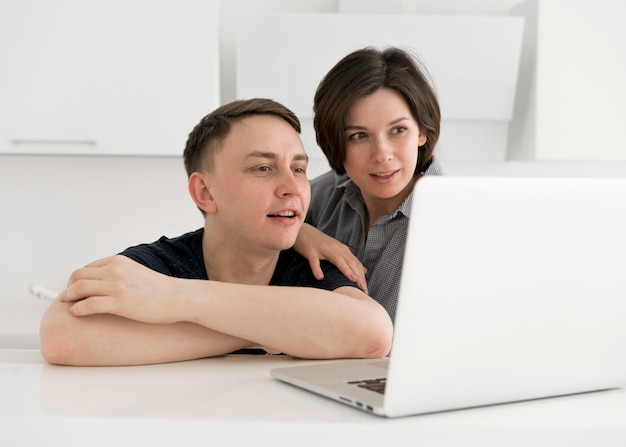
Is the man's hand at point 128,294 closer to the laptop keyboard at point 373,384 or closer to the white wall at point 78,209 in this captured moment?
the laptop keyboard at point 373,384

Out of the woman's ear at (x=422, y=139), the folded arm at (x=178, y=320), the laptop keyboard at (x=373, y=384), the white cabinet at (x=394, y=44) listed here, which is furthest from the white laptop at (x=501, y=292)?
the white cabinet at (x=394, y=44)

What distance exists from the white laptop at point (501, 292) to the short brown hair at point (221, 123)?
0.67 metres

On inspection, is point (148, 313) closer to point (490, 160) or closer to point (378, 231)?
point (378, 231)

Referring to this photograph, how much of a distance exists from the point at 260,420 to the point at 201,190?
29.9 inches

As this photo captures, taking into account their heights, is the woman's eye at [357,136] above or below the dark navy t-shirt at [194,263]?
above

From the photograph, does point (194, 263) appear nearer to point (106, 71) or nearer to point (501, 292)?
point (501, 292)

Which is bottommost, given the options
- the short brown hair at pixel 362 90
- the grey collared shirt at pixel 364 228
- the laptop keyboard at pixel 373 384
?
the laptop keyboard at pixel 373 384

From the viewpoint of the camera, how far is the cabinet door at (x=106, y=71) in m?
2.64

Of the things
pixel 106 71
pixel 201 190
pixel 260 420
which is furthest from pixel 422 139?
pixel 106 71

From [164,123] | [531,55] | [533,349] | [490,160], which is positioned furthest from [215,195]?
[531,55]

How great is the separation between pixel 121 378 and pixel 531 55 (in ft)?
7.57

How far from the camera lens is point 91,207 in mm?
3035

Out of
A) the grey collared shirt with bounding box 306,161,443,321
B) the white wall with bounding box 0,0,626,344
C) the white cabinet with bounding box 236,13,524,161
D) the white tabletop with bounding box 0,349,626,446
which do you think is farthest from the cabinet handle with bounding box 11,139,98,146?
the white tabletop with bounding box 0,349,626,446

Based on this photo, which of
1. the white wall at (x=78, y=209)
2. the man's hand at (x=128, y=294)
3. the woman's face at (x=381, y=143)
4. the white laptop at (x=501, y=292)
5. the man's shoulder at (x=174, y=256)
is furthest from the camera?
the white wall at (x=78, y=209)
